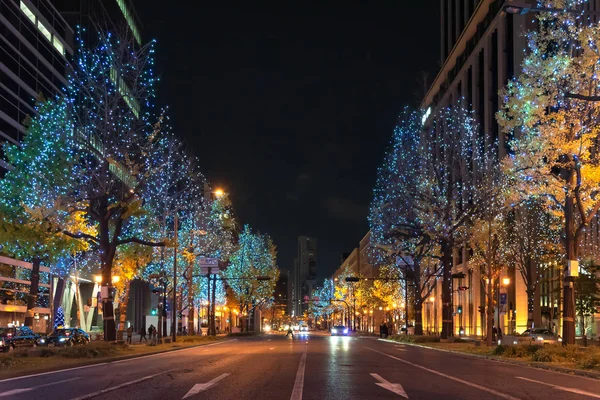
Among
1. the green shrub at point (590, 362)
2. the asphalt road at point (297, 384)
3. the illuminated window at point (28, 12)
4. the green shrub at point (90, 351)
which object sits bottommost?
the green shrub at point (90, 351)

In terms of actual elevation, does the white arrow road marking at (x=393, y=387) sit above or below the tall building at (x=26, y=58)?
below

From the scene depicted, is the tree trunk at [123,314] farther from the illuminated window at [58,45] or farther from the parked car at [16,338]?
the illuminated window at [58,45]

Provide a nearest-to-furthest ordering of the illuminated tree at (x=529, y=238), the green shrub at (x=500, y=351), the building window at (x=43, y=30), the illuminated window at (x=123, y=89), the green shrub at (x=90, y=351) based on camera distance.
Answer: the green shrub at (x=90, y=351)
the green shrub at (x=500, y=351)
the illuminated window at (x=123, y=89)
the illuminated tree at (x=529, y=238)
the building window at (x=43, y=30)

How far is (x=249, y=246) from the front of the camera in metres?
85.0

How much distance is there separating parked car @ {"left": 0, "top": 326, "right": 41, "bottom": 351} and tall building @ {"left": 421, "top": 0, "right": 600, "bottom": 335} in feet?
102

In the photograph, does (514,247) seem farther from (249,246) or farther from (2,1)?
(2,1)

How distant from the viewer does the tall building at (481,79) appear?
57869mm

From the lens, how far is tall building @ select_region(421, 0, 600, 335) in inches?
2278

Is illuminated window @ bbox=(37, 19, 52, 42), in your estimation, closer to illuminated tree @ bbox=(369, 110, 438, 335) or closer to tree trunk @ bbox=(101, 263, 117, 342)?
illuminated tree @ bbox=(369, 110, 438, 335)

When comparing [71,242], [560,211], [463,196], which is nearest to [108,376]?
[71,242]

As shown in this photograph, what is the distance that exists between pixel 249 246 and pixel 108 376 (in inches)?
2659

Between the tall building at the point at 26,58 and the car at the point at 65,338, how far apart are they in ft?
80.9

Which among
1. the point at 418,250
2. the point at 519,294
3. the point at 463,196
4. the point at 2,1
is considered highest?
the point at 2,1

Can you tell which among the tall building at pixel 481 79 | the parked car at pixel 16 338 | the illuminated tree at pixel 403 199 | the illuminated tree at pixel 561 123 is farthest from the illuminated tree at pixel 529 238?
the parked car at pixel 16 338
